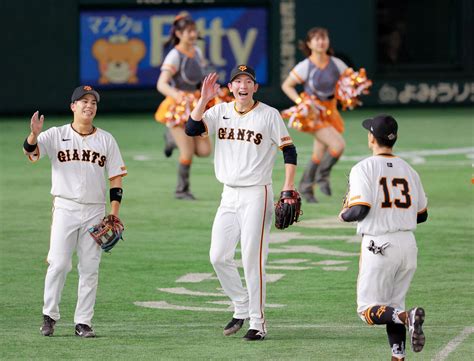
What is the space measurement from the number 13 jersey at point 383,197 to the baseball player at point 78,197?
7.49 feet

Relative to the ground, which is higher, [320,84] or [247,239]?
[320,84]

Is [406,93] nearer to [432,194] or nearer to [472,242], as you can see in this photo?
[432,194]

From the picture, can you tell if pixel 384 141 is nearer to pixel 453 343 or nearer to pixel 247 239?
pixel 247 239

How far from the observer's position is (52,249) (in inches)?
419

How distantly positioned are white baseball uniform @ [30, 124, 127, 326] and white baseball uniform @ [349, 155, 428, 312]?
7.52ft

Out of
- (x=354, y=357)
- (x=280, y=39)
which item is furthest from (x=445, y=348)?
(x=280, y=39)

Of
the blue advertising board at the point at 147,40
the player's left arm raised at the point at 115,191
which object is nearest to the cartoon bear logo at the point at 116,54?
the blue advertising board at the point at 147,40

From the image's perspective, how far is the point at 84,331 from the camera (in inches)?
416

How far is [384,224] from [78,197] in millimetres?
2556

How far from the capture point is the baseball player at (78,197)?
10.6 meters

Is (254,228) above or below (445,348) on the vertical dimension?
above

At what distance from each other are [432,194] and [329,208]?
74.4 inches

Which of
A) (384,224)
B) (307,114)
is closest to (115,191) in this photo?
(384,224)

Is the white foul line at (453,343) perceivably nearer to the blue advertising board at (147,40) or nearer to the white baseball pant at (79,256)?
the white baseball pant at (79,256)
